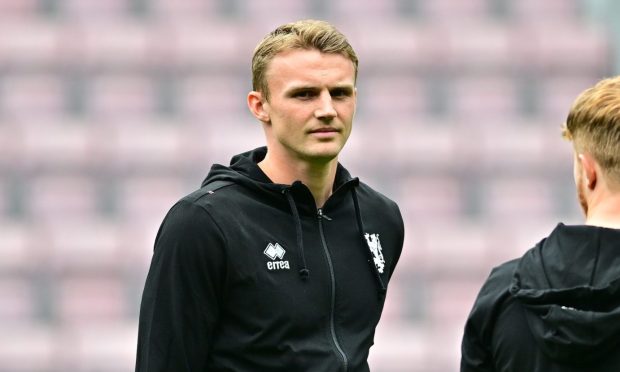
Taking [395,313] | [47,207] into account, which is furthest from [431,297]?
[47,207]

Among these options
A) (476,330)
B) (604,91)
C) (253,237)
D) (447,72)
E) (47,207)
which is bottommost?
(476,330)

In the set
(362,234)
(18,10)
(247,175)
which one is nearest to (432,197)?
(18,10)

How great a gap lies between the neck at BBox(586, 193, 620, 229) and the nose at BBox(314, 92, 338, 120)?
1.64 feet

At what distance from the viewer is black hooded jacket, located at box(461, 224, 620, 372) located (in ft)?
8.80

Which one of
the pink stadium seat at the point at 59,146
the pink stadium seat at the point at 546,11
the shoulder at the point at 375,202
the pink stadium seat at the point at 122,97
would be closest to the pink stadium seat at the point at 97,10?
the pink stadium seat at the point at 122,97

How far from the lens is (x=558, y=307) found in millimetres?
2703

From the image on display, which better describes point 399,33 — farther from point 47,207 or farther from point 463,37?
point 47,207

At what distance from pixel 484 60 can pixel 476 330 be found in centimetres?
897

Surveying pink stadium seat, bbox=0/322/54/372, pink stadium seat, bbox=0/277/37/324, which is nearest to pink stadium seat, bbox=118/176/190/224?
pink stadium seat, bbox=0/277/37/324

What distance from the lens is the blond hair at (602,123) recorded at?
2680mm

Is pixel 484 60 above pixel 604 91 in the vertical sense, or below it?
above

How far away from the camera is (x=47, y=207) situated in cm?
1066

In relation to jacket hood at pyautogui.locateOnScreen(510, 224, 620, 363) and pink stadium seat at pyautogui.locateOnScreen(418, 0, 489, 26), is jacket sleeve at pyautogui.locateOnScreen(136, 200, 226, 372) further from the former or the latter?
pink stadium seat at pyautogui.locateOnScreen(418, 0, 489, 26)

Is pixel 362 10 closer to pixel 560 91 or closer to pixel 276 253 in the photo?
pixel 560 91
